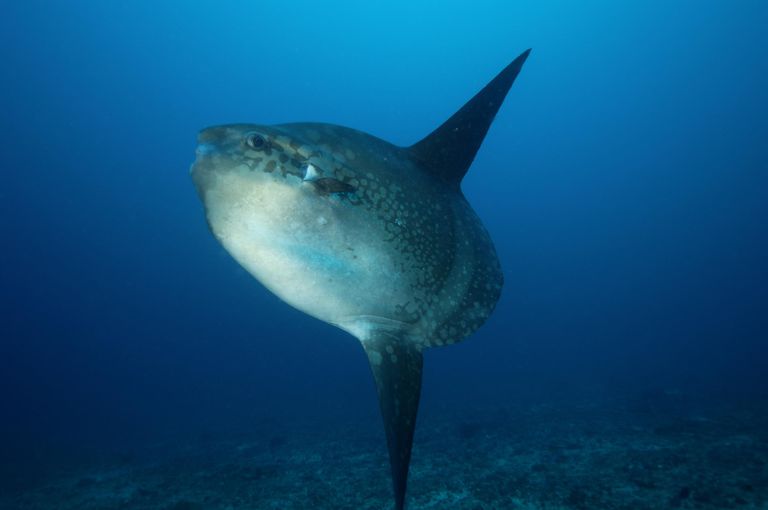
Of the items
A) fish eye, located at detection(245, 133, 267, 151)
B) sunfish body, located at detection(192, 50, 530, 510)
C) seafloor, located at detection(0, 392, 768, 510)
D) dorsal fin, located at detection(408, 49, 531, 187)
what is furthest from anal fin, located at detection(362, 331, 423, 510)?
seafloor, located at detection(0, 392, 768, 510)

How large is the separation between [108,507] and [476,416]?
12.4 meters

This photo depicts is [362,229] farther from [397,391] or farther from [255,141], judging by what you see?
[397,391]

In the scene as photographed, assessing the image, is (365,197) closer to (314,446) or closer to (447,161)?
(447,161)

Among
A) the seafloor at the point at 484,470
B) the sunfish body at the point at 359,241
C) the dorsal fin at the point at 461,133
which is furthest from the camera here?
the seafloor at the point at 484,470

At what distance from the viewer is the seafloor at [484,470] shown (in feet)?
21.2

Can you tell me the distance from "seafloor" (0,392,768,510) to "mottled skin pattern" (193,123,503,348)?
5.73m

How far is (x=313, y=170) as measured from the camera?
1.83 meters

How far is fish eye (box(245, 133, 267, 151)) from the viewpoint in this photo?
176 centimetres

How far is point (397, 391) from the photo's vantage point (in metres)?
1.94

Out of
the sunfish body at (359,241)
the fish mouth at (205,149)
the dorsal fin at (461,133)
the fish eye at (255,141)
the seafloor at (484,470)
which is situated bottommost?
the seafloor at (484,470)

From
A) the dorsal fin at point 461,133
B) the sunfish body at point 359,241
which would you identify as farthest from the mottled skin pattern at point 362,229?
the dorsal fin at point 461,133

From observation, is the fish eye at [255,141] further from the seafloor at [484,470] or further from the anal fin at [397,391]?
the seafloor at [484,470]

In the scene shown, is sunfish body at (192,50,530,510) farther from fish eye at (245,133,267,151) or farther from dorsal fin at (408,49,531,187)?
dorsal fin at (408,49,531,187)

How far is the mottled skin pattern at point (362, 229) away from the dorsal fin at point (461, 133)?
8.7 inches
